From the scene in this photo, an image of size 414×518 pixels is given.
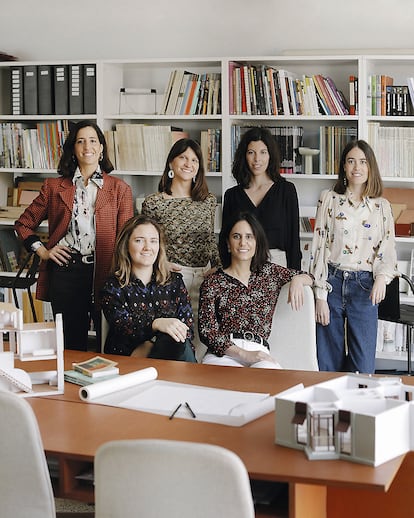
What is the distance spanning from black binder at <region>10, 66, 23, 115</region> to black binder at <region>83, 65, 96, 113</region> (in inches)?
18.1

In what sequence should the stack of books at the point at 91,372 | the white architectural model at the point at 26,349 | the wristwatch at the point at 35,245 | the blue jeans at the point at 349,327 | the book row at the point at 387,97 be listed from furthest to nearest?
the book row at the point at 387,97 → the wristwatch at the point at 35,245 → the blue jeans at the point at 349,327 → the stack of books at the point at 91,372 → the white architectural model at the point at 26,349

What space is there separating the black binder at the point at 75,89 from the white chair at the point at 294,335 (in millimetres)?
2444

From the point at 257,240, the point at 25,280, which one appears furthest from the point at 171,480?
the point at 25,280

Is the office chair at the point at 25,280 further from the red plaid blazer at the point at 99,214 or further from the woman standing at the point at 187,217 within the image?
the woman standing at the point at 187,217

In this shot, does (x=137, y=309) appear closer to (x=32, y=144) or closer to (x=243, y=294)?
(x=243, y=294)

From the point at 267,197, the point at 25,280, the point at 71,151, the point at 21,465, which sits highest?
the point at 71,151

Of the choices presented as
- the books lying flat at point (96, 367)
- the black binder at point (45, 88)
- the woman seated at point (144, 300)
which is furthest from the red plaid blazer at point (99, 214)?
the black binder at point (45, 88)

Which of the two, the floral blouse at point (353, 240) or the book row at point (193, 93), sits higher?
the book row at point (193, 93)

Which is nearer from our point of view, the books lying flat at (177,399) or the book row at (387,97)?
the books lying flat at (177,399)

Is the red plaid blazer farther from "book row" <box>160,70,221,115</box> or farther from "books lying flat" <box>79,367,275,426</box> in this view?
"book row" <box>160,70,221,115</box>

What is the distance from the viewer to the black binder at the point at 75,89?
5.46 meters

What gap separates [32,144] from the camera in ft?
18.5

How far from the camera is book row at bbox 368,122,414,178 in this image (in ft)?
16.5

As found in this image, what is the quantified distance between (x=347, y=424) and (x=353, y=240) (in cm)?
210
